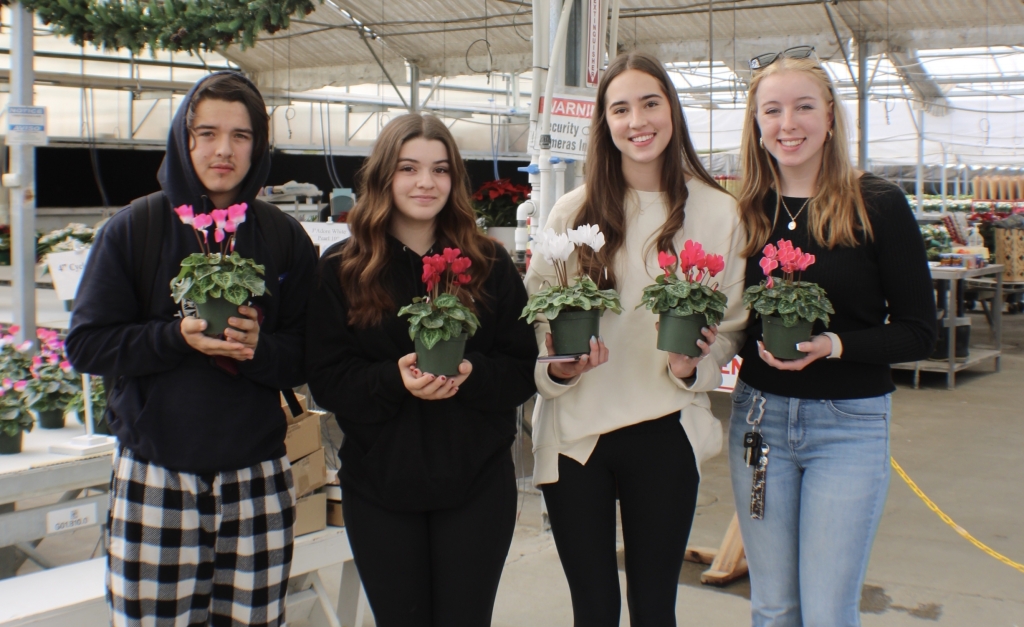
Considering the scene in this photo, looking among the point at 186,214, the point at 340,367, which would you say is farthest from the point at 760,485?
the point at 186,214

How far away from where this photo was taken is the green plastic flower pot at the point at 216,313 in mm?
1573

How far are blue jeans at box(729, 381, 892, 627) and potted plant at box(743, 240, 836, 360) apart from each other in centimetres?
15

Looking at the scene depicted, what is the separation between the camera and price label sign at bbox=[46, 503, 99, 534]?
94.9 inches

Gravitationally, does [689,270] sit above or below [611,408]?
above

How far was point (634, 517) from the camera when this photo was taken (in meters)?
1.72

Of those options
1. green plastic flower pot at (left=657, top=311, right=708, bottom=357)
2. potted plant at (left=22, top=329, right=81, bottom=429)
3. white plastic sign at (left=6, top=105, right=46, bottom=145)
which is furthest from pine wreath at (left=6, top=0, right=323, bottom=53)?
green plastic flower pot at (left=657, top=311, right=708, bottom=357)

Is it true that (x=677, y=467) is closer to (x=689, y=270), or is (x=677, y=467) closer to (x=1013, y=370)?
(x=689, y=270)

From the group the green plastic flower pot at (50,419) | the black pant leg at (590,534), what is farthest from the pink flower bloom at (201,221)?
the green plastic flower pot at (50,419)

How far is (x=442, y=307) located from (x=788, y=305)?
25.4 inches

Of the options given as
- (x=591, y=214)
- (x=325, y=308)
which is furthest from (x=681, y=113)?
(x=325, y=308)

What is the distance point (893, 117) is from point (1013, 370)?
26.2 ft

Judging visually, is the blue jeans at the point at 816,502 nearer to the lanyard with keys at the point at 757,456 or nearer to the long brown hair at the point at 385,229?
the lanyard with keys at the point at 757,456

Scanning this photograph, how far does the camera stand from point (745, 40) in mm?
9906

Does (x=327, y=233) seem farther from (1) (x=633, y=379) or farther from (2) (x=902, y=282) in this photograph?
(2) (x=902, y=282)
